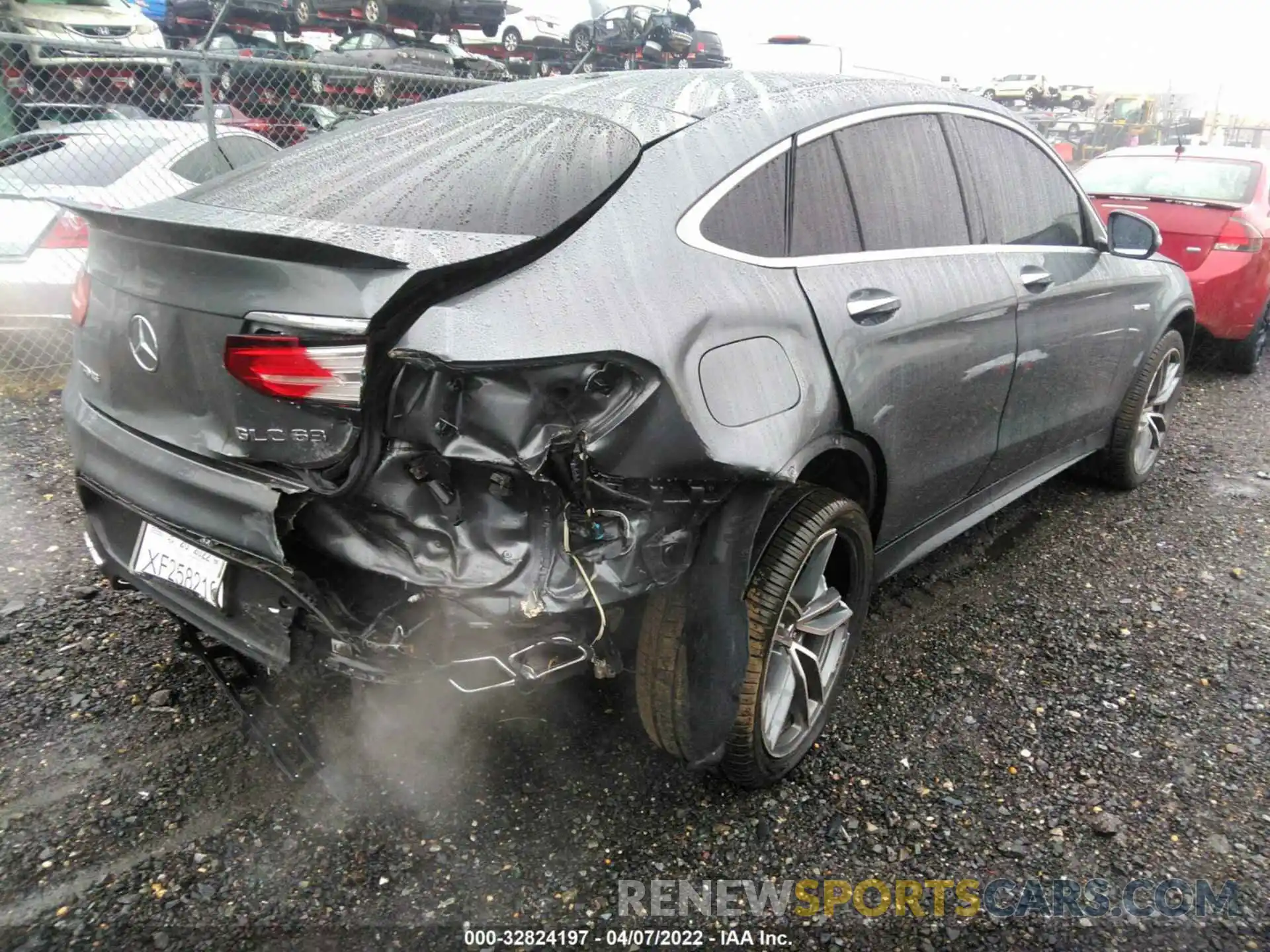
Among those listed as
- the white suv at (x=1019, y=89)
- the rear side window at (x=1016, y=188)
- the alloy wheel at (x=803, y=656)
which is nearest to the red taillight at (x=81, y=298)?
the alloy wheel at (x=803, y=656)

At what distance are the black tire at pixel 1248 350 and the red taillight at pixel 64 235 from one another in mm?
7658

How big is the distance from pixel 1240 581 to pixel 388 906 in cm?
340

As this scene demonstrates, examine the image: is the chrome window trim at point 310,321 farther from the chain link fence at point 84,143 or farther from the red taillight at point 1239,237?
the red taillight at point 1239,237

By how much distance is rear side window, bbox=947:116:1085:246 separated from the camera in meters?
2.92

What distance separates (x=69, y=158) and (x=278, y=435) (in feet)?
17.1

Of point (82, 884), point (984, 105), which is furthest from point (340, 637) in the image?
point (984, 105)

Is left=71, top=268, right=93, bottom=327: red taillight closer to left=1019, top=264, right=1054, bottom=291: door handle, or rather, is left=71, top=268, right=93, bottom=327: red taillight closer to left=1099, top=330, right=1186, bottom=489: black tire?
left=1019, top=264, right=1054, bottom=291: door handle

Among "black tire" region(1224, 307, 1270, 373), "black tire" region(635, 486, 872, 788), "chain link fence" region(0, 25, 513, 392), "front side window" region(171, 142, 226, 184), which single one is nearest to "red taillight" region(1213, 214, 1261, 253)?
"black tire" region(1224, 307, 1270, 373)

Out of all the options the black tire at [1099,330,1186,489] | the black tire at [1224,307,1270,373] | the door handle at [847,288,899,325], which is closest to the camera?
the door handle at [847,288,899,325]

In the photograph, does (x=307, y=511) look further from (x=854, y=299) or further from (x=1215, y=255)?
(x=1215, y=255)

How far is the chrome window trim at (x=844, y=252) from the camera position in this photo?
2014 mm

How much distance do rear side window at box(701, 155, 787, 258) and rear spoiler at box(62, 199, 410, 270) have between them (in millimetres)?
740

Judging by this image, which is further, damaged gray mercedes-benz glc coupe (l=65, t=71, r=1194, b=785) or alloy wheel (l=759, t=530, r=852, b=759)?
alloy wheel (l=759, t=530, r=852, b=759)

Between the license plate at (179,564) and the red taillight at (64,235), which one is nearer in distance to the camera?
the license plate at (179,564)
